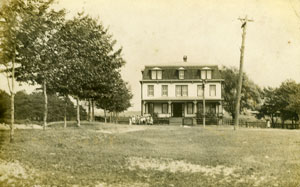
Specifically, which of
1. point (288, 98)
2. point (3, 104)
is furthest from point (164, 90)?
point (3, 104)

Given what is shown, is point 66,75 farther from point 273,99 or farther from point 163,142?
point 273,99

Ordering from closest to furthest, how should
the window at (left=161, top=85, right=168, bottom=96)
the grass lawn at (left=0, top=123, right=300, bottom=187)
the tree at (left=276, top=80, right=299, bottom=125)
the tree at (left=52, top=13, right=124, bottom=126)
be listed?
the grass lawn at (left=0, top=123, right=300, bottom=187), the tree at (left=52, top=13, right=124, bottom=126), the tree at (left=276, top=80, right=299, bottom=125), the window at (left=161, top=85, right=168, bottom=96)

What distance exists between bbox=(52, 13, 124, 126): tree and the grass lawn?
1.30 meters

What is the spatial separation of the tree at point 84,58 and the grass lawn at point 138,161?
1.30 metres

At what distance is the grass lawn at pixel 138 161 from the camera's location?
659 centimetres

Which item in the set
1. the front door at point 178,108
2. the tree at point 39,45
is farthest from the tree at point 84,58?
the front door at point 178,108

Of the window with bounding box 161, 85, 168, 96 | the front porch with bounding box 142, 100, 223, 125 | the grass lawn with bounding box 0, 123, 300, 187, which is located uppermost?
the window with bounding box 161, 85, 168, 96

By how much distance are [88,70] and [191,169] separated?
3.87 m

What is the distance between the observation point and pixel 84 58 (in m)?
8.15

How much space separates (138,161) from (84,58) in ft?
10.3

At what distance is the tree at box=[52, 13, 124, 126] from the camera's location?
7832 millimetres

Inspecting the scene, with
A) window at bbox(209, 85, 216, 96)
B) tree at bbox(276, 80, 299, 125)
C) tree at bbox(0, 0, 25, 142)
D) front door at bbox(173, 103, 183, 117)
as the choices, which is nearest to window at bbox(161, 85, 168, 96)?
front door at bbox(173, 103, 183, 117)

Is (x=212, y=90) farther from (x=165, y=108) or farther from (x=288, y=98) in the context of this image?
(x=288, y=98)

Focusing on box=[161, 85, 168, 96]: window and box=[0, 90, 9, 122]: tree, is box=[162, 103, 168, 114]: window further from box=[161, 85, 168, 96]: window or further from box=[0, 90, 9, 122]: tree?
box=[0, 90, 9, 122]: tree
